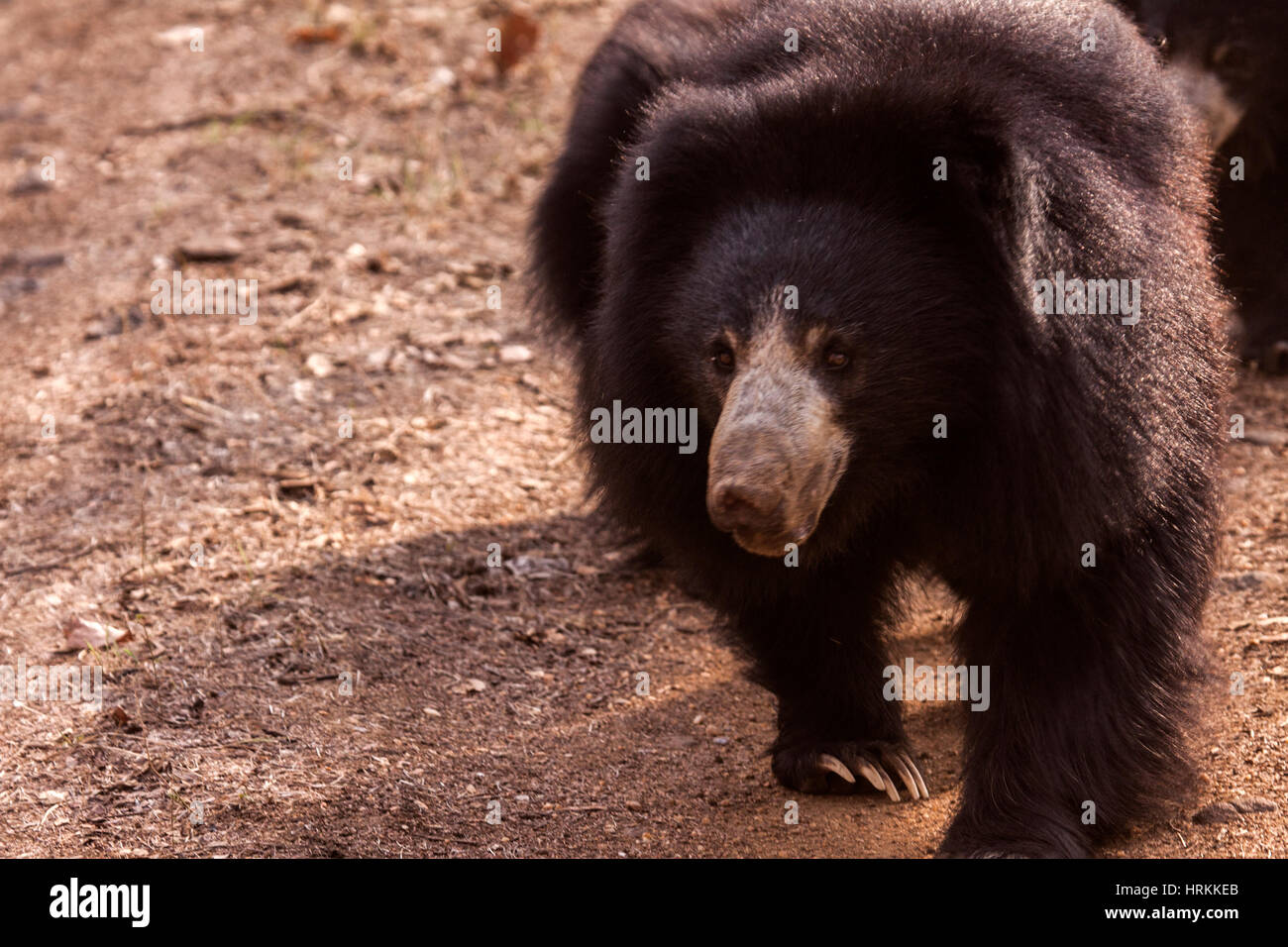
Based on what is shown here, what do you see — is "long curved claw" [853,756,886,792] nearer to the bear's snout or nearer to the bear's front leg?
the bear's front leg

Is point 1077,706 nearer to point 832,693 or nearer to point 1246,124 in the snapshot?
point 832,693

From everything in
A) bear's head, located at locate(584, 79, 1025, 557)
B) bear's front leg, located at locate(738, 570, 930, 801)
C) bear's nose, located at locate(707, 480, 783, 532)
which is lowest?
bear's front leg, located at locate(738, 570, 930, 801)

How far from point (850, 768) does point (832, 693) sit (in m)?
0.17

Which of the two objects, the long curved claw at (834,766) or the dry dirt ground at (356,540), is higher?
the dry dirt ground at (356,540)

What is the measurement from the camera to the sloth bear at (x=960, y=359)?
2.53 metres

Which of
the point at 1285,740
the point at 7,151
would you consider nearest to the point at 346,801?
the point at 1285,740

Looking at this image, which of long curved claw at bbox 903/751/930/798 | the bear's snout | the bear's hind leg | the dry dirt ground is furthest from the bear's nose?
long curved claw at bbox 903/751/930/798

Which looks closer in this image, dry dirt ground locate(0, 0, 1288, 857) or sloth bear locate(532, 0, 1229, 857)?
sloth bear locate(532, 0, 1229, 857)

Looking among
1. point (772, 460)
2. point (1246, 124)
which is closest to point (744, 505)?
point (772, 460)

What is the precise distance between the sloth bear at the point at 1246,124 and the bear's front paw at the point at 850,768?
7.58 feet

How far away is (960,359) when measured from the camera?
260 centimetres

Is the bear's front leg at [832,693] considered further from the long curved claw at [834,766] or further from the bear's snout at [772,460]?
the bear's snout at [772,460]

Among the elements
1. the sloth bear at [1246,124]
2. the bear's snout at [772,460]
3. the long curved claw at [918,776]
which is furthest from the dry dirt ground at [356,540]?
the bear's snout at [772,460]

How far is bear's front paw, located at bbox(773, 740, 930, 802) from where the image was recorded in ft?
10.4
